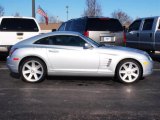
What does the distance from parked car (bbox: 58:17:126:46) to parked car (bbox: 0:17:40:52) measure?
1878 millimetres

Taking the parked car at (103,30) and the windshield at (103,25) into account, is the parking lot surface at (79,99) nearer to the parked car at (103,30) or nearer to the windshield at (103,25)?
the parked car at (103,30)

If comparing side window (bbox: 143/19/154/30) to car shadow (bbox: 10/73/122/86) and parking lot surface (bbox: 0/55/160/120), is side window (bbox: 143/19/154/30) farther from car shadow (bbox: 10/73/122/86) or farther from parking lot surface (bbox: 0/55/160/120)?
car shadow (bbox: 10/73/122/86)

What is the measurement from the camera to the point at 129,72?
9.27m

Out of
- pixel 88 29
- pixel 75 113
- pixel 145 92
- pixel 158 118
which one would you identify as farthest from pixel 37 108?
pixel 88 29

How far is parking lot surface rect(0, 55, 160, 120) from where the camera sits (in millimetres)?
6172

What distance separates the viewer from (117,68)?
363 inches

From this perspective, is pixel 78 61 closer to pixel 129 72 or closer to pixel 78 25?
pixel 129 72

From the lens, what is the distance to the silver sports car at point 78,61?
9172mm

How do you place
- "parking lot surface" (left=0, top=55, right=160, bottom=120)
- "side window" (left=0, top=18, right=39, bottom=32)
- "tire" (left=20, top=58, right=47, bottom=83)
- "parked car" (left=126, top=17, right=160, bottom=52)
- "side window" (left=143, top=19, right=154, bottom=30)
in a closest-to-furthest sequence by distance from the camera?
"parking lot surface" (left=0, top=55, right=160, bottom=120) < "tire" (left=20, top=58, right=47, bottom=83) < "side window" (left=0, top=18, right=39, bottom=32) < "parked car" (left=126, top=17, right=160, bottom=52) < "side window" (left=143, top=19, right=154, bottom=30)

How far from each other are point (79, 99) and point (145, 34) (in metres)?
8.13

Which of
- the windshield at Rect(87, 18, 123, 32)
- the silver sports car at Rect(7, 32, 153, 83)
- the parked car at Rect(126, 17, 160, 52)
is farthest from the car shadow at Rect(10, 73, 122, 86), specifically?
the parked car at Rect(126, 17, 160, 52)

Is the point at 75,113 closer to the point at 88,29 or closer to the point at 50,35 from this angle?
the point at 50,35

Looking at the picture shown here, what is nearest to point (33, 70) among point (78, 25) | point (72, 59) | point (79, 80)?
point (72, 59)

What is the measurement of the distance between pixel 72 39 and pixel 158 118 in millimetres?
4085
